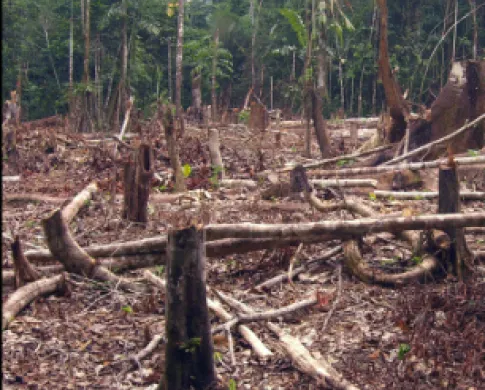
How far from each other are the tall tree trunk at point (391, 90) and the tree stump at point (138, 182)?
505 centimetres

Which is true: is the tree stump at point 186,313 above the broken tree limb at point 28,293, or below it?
above

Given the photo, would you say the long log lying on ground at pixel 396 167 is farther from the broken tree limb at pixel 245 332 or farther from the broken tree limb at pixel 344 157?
the broken tree limb at pixel 245 332

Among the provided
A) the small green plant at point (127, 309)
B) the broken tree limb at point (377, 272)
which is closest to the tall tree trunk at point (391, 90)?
the broken tree limb at point (377, 272)

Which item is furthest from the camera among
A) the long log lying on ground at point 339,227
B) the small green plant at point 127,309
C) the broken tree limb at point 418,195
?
the broken tree limb at point 418,195

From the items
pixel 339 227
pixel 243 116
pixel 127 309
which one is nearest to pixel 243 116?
pixel 243 116

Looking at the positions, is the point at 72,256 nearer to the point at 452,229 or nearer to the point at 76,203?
the point at 76,203

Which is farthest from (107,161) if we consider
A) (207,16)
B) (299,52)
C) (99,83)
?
(207,16)

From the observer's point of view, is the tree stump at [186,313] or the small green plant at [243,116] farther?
the small green plant at [243,116]

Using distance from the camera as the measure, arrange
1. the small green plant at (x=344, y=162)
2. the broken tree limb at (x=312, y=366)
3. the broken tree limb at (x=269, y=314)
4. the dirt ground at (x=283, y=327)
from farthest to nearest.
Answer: the small green plant at (x=344, y=162)
the broken tree limb at (x=269, y=314)
the dirt ground at (x=283, y=327)
the broken tree limb at (x=312, y=366)

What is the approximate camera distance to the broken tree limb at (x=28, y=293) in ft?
11.9

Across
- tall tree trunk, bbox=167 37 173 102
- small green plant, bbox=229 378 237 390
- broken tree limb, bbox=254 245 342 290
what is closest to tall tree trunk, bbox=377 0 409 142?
broken tree limb, bbox=254 245 342 290

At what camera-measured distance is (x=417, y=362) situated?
10.3ft

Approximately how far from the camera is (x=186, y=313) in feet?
8.66

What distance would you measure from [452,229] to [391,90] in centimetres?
586
